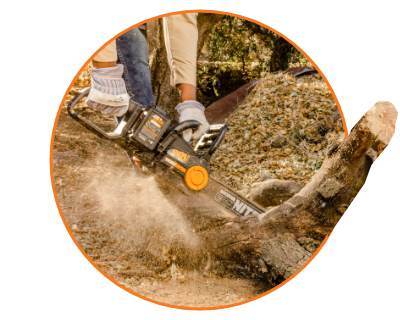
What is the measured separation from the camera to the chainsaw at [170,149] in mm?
1912

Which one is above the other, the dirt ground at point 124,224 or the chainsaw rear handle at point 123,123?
the chainsaw rear handle at point 123,123

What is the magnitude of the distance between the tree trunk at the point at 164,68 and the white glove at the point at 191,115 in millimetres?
1203

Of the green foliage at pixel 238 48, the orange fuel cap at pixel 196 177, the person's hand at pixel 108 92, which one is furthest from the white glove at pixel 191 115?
the green foliage at pixel 238 48

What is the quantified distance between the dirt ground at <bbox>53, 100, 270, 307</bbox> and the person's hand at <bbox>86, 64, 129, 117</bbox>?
0.79 meters

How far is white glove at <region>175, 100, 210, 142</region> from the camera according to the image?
201cm


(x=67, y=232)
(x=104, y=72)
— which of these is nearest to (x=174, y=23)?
(x=104, y=72)

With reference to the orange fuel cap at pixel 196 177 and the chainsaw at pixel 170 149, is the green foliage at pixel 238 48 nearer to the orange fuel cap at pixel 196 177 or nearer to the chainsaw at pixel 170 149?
the chainsaw at pixel 170 149

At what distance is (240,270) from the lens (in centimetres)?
209

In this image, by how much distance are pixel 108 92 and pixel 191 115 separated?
0.52 metres

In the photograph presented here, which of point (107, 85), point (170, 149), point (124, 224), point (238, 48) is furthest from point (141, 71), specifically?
point (238, 48)

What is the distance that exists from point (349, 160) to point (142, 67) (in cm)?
153

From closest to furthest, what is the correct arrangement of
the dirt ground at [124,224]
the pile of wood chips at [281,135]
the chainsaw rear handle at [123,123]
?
the chainsaw rear handle at [123,123], the dirt ground at [124,224], the pile of wood chips at [281,135]

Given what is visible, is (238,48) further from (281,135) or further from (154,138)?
(154,138)

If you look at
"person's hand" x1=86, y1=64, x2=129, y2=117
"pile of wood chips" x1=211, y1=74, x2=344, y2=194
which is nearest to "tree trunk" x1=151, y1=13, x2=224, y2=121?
"pile of wood chips" x1=211, y1=74, x2=344, y2=194
